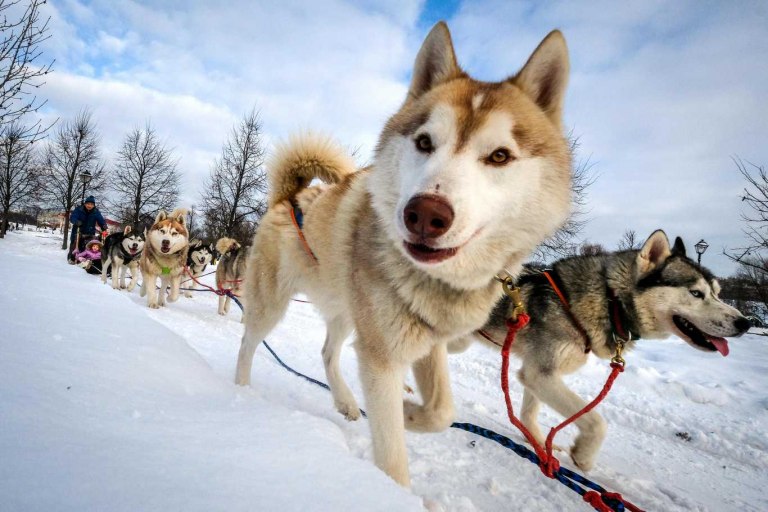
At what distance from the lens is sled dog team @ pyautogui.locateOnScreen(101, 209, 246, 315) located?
303 inches

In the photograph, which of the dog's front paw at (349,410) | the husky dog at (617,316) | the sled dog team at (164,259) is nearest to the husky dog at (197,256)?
the sled dog team at (164,259)

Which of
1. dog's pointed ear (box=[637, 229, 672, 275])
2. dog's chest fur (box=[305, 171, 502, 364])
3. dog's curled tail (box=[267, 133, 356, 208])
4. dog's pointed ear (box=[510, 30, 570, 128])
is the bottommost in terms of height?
dog's chest fur (box=[305, 171, 502, 364])

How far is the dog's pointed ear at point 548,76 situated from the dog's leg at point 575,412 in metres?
2.00

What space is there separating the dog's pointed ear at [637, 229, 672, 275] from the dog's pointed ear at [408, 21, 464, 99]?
251 centimetres

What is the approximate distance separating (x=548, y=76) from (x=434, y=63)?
24.9 inches

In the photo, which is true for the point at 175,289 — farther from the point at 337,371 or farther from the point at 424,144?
the point at 424,144

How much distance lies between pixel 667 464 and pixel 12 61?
9.70 metres

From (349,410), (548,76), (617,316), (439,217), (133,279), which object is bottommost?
(133,279)

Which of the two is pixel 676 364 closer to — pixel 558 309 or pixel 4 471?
pixel 558 309

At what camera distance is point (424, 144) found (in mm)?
1729

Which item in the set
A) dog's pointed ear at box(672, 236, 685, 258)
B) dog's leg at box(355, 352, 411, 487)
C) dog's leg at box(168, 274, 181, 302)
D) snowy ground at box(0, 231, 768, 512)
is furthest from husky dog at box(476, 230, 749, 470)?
dog's leg at box(168, 274, 181, 302)

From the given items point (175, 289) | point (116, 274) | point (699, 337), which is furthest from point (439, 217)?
point (116, 274)

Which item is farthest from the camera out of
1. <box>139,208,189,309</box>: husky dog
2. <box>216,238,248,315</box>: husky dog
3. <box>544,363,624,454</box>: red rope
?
<box>216,238,248,315</box>: husky dog

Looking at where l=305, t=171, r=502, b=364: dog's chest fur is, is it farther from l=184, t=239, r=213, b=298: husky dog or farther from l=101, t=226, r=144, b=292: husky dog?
l=184, t=239, r=213, b=298: husky dog
